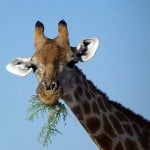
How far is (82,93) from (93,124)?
731 millimetres

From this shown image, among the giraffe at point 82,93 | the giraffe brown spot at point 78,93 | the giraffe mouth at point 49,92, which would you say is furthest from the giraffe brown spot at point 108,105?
the giraffe mouth at point 49,92

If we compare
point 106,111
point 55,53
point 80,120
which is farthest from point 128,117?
point 55,53

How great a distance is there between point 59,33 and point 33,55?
822 millimetres

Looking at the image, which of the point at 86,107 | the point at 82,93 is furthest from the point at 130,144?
the point at 82,93

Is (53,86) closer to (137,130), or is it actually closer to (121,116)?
(121,116)

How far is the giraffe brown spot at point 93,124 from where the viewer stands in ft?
34.3

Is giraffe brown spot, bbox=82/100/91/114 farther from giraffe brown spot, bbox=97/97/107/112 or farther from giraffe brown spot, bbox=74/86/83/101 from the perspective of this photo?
giraffe brown spot, bbox=97/97/107/112

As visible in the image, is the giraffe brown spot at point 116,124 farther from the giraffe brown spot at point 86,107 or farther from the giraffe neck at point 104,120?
the giraffe brown spot at point 86,107

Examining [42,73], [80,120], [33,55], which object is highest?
[33,55]

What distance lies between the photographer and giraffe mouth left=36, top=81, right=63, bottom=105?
378 inches

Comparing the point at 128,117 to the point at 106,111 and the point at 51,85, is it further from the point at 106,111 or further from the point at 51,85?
the point at 51,85

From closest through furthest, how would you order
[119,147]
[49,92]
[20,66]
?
[49,92] → [119,147] → [20,66]

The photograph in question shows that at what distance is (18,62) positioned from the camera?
37.0 ft

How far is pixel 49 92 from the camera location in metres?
9.58
